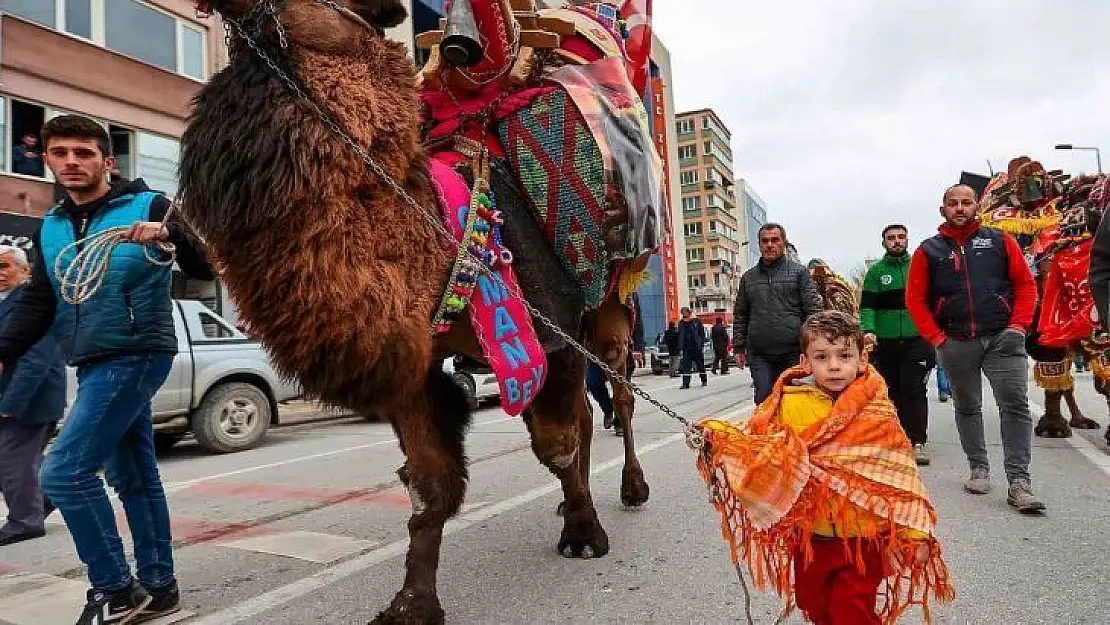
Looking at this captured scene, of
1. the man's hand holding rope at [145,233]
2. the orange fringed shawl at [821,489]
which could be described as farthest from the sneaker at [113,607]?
the orange fringed shawl at [821,489]

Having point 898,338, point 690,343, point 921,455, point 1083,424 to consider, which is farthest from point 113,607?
point 690,343

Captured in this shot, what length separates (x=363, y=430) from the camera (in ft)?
35.5

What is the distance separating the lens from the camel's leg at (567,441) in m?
3.35

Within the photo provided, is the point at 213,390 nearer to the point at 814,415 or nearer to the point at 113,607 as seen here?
the point at 113,607

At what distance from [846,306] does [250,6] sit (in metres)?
6.99

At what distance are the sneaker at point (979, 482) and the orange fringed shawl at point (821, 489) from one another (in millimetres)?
3127

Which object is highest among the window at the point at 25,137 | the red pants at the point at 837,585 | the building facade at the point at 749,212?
the building facade at the point at 749,212

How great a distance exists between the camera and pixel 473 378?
10.8m

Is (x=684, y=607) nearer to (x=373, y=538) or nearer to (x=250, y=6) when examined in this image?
(x=373, y=538)

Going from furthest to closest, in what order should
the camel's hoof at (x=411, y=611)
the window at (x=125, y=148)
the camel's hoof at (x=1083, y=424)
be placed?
the window at (x=125, y=148) → the camel's hoof at (x=1083, y=424) → the camel's hoof at (x=411, y=611)

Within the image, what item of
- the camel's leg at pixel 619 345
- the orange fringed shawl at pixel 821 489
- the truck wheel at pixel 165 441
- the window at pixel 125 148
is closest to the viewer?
the orange fringed shawl at pixel 821 489

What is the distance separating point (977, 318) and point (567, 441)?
302 cm

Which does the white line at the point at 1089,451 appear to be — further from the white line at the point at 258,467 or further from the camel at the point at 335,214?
the white line at the point at 258,467

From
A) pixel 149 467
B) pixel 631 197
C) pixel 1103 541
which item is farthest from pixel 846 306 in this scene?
pixel 149 467
